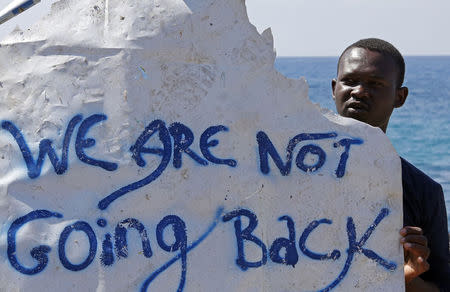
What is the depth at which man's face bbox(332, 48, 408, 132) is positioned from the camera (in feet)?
9.43

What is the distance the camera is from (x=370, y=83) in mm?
2910

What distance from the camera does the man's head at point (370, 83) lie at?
2877 millimetres

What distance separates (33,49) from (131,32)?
311 mm

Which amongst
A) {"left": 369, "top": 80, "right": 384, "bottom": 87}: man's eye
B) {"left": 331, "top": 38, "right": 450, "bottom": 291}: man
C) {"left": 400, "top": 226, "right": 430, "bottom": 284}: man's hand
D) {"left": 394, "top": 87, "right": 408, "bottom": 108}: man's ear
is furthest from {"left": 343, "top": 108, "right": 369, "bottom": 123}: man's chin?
{"left": 400, "top": 226, "right": 430, "bottom": 284}: man's hand

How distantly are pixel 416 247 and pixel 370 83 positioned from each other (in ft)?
2.19

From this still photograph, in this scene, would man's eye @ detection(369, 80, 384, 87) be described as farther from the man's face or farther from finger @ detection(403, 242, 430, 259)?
finger @ detection(403, 242, 430, 259)

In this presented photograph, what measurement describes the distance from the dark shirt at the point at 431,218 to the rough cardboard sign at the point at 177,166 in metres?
0.22

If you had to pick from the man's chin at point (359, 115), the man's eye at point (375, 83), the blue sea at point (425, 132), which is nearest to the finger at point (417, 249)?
the man's chin at point (359, 115)

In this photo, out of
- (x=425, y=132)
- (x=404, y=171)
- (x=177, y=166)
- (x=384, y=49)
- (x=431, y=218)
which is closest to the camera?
(x=177, y=166)

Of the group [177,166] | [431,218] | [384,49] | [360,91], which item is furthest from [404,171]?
[177,166]

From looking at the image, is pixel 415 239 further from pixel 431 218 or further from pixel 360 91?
pixel 360 91

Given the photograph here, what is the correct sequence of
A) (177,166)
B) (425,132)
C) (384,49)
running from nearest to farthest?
(177,166), (384,49), (425,132)

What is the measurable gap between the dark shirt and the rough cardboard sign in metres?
0.22

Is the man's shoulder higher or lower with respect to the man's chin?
lower
